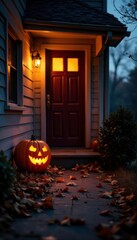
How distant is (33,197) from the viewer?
4082 millimetres

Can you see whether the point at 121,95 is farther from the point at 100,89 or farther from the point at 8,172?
the point at 8,172

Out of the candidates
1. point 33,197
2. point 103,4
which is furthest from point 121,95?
point 33,197

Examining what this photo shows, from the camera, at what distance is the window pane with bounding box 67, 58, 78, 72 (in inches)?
309

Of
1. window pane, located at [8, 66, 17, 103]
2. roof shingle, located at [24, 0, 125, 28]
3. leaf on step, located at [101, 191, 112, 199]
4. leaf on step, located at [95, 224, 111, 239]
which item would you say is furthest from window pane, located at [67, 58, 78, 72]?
leaf on step, located at [95, 224, 111, 239]

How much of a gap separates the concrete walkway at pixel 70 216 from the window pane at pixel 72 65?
3505 millimetres

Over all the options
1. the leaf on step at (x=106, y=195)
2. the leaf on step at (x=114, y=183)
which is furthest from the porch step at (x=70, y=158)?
the leaf on step at (x=106, y=195)

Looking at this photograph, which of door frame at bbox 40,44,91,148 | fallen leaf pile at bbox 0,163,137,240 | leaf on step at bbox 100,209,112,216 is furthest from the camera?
door frame at bbox 40,44,91,148

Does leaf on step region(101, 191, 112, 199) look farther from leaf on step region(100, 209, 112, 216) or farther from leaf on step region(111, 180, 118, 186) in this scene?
leaf on step region(100, 209, 112, 216)

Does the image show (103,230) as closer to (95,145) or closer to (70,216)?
(70,216)

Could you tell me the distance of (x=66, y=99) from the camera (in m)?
7.85

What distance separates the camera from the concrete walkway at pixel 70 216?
9.10 feet

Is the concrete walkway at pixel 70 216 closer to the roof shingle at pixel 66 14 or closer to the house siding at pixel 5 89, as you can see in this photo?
the house siding at pixel 5 89

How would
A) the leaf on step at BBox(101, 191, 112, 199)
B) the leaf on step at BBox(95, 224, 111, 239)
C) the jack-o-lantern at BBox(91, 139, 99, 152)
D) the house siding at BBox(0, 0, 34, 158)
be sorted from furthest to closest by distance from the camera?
the jack-o-lantern at BBox(91, 139, 99, 152), the house siding at BBox(0, 0, 34, 158), the leaf on step at BBox(101, 191, 112, 199), the leaf on step at BBox(95, 224, 111, 239)

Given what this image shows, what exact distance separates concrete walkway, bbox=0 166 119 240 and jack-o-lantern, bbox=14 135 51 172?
70 cm
